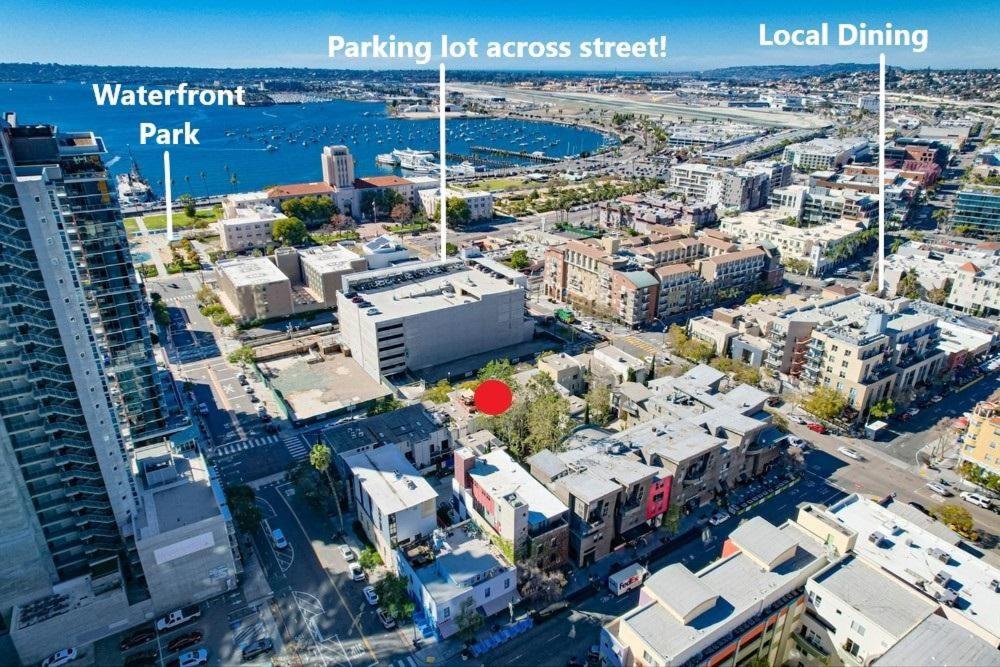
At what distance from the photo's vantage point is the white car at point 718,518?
45.7 meters

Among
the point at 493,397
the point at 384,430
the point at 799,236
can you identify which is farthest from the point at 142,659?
the point at 799,236

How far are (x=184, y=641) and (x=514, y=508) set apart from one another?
68.0 ft

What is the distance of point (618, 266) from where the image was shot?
7912 centimetres

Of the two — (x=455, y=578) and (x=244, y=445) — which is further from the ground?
(x=455, y=578)

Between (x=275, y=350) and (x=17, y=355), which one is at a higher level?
(x=17, y=355)

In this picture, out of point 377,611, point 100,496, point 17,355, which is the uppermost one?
point 17,355

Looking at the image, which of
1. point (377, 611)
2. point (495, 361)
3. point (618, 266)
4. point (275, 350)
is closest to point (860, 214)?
point (618, 266)

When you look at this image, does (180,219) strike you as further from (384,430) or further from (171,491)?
(171,491)

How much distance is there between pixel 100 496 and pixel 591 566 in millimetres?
31386

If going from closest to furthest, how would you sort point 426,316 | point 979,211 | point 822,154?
point 426,316, point 979,211, point 822,154

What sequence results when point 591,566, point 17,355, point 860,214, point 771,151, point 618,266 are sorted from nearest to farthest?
point 17,355 → point 591,566 → point 618,266 → point 860,214 → point 771,151

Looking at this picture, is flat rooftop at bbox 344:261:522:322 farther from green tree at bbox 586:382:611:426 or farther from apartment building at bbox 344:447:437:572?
apartment building at bbox 344:447:437:572

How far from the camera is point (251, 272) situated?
8175 centimetres

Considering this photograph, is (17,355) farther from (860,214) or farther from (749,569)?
(860,214)
